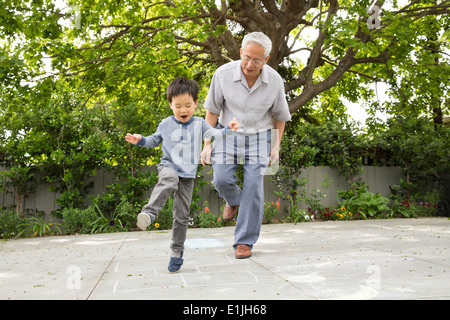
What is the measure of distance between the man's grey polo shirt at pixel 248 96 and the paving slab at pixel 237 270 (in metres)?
1.30

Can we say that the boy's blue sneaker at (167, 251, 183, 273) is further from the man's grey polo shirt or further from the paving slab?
the man's grey polo shirt

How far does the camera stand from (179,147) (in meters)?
3.05

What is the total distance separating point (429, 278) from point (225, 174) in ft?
5.97

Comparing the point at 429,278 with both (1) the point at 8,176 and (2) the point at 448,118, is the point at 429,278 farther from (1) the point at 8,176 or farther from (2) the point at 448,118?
(2) the point at 448,118

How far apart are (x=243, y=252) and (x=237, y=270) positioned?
21.5 inches

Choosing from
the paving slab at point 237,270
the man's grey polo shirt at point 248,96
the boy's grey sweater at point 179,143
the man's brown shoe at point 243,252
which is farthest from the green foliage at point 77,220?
the boy's grey sweater at point 179,143

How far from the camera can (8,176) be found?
689cm

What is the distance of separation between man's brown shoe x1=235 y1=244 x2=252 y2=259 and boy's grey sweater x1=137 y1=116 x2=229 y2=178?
1.05m

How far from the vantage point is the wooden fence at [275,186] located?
24.2ft

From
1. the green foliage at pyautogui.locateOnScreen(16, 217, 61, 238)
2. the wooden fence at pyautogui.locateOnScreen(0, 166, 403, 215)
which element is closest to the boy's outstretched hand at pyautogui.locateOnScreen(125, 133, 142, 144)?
the green foliage at pyautogui.locateOnScreen(16, 217, 61, 238)

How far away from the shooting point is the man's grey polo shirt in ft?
12.0

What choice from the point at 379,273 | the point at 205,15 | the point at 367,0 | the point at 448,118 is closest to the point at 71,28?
the point at 205,15

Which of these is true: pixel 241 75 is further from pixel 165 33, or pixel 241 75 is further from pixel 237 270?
pixel 165 33

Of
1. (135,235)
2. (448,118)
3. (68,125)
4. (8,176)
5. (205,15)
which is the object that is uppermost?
(205,15)
